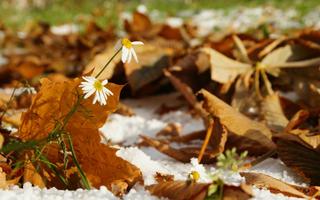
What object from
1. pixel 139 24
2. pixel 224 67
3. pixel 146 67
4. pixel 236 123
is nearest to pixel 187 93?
pixel 224 67

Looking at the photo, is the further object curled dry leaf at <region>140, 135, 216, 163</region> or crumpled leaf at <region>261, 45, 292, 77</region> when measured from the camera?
crumpled leaf at <region>261, 45, 292, 77</region>

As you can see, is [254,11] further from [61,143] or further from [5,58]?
[61,143]

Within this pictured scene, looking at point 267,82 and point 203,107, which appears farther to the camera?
point 267,82

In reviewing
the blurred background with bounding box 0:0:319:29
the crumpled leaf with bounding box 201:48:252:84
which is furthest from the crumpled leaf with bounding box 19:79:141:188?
the blurred background with bounding box 0:0:319:29

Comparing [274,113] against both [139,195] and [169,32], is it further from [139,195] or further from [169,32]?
[169,32]

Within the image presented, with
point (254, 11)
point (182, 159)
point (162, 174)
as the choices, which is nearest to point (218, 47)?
point (182, 159)

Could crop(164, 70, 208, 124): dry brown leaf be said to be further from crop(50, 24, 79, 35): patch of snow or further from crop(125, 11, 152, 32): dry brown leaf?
crop(50, 24, 79, 35): patch of snow
